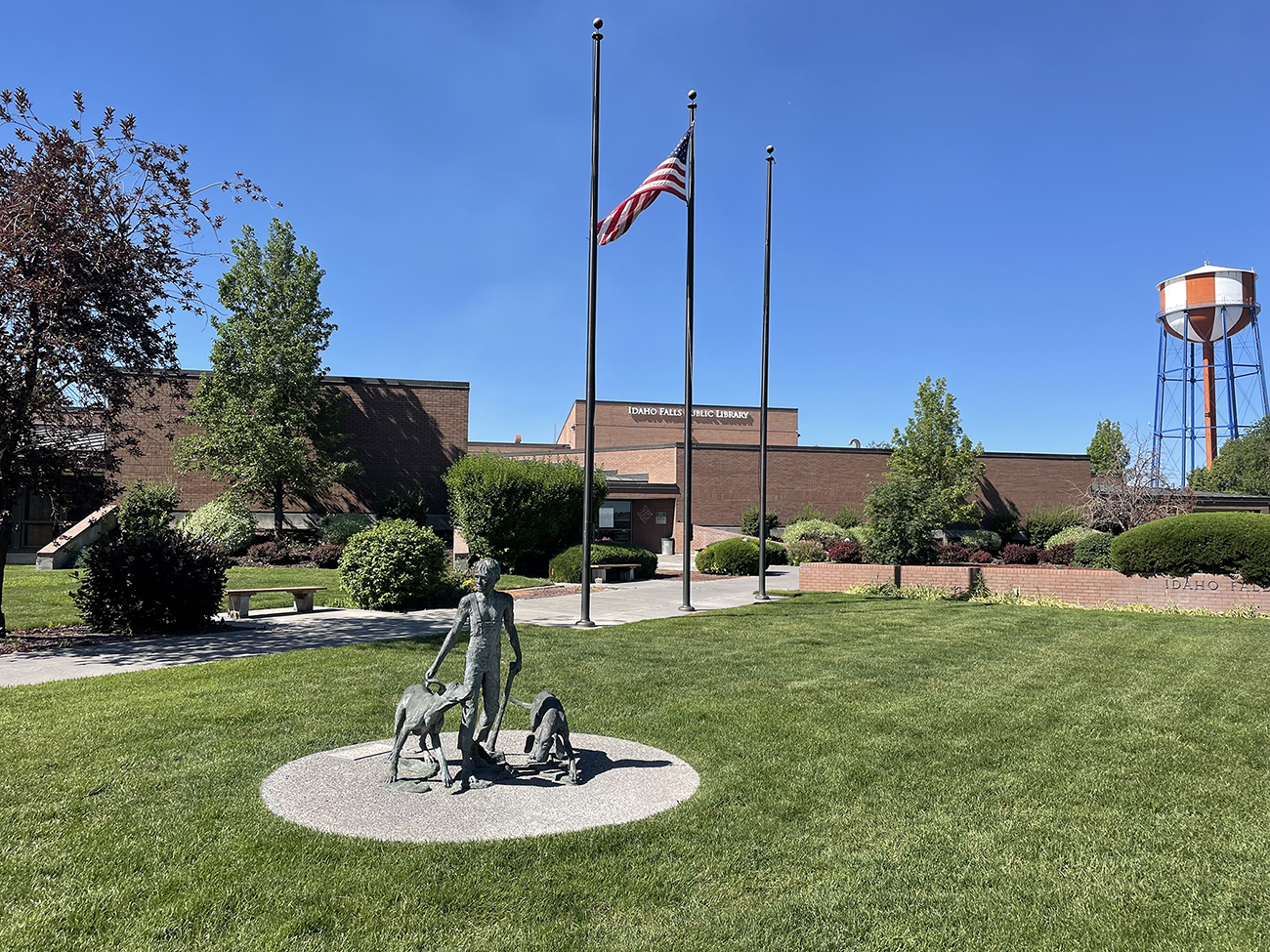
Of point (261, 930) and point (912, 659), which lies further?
point (912, 659)

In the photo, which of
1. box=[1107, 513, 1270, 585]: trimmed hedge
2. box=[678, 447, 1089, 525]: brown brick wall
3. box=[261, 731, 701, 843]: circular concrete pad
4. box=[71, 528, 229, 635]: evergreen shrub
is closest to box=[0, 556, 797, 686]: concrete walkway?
box=[71, 528, 229, 635]: evergreen shrub

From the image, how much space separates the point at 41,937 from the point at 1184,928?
5238mm

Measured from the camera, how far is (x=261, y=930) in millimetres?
3666

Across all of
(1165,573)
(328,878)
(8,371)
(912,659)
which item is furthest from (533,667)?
(1165,573)

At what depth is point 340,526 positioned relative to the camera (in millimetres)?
28312

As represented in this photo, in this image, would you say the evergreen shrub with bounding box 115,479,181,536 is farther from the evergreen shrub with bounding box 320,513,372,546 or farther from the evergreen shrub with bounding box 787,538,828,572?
the evergreen shrub with bounding box 787,538,828,572

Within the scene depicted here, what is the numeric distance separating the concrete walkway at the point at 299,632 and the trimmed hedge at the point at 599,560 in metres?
2.00

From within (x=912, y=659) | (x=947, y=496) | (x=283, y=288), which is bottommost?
(x=912, y=659)

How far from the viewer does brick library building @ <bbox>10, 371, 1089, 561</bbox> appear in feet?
106

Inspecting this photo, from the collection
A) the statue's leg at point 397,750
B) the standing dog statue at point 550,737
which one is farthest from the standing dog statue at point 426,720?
the standing dog statue at point 550,737

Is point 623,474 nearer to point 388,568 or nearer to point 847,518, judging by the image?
point 847,518

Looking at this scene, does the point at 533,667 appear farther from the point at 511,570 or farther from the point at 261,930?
the point at 511,570

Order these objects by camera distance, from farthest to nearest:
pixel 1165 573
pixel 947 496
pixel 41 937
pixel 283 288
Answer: pixel 947 496
pixel 283 288
pixel 1165 573
pixel 41 937

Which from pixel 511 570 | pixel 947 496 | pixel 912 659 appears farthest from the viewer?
pixel 947 496
